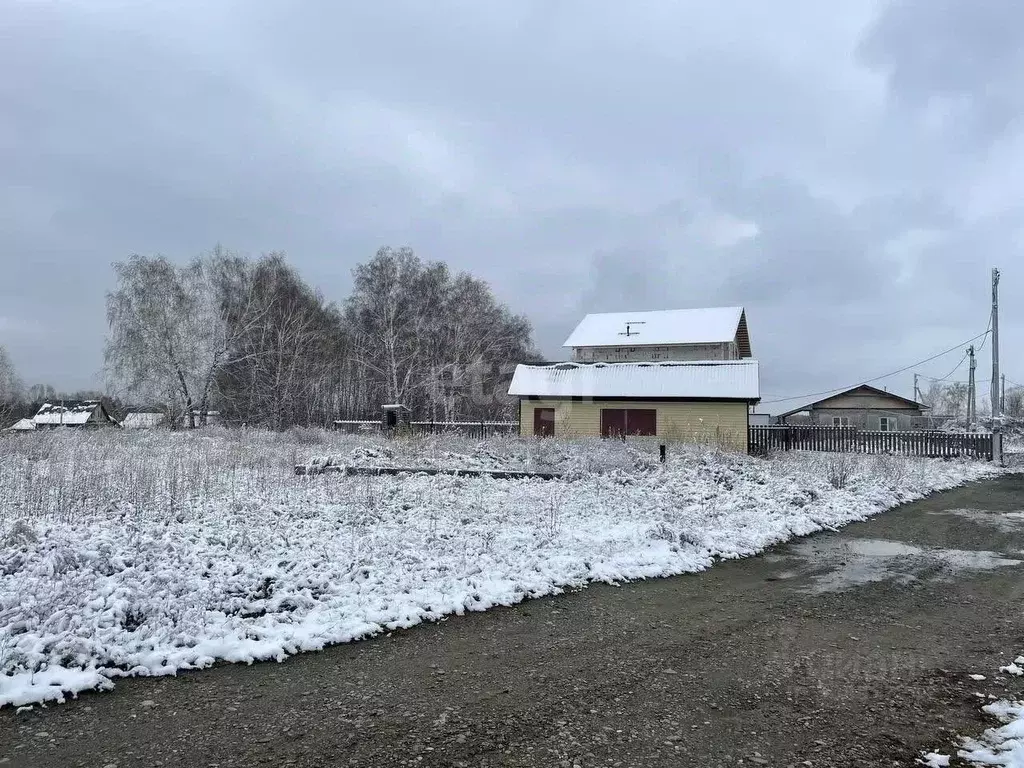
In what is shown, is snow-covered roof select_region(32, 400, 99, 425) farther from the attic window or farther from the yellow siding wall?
the yellow siding wall

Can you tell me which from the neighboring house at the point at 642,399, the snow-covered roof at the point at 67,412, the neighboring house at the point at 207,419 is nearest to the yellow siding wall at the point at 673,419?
the neighboring house at the point at 642,399

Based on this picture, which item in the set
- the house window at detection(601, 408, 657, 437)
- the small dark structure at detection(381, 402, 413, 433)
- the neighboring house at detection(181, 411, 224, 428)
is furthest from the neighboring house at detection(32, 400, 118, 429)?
the house window at detection(601, 408, 657, 437)

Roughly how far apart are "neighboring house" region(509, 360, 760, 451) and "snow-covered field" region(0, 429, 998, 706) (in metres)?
9.67

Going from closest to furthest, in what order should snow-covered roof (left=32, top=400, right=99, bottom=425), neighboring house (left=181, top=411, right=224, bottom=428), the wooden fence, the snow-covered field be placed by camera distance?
the snow-covered field < the wooden fence < neighboring house (left=181, top=411, right=224, bottom=428) < snow-covered roof (left=32, top=400, right=99, bottom=425)

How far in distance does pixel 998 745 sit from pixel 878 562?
515 centimetres

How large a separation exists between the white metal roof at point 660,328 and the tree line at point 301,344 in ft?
22.5

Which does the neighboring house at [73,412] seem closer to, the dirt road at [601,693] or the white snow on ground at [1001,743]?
the dirt road at [601,693]

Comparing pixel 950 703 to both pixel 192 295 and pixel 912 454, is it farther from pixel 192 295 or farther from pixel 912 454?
pixel 192 295

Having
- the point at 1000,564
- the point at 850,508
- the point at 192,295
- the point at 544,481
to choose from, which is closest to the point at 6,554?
the point at 544,481

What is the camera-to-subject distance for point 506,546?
302 inches

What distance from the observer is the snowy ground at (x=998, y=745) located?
125 inches

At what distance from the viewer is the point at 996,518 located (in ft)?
38.0

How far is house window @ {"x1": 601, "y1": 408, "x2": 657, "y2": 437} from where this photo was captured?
26.3m

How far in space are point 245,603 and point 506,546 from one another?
3.13 meters
